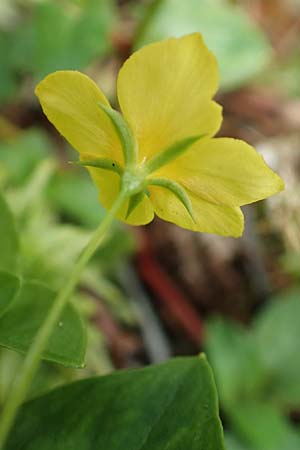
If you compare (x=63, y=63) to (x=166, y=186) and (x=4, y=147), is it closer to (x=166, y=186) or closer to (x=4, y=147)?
(x=4, y=147)

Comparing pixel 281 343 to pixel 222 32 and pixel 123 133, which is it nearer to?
pixel 222 32

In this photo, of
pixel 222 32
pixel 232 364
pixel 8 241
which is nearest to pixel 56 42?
pixel 222 32

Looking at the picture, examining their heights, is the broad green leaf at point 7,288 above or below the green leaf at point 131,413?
above

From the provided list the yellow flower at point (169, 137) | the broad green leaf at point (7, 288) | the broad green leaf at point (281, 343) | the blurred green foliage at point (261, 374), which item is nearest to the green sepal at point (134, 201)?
the yellow flower at point (169, 137)

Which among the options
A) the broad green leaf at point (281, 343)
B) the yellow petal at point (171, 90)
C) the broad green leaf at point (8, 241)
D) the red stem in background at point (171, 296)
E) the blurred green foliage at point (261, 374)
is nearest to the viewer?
the yellow petal at point (171, 90)

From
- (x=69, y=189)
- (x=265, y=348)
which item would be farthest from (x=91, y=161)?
(x=265, y=348)

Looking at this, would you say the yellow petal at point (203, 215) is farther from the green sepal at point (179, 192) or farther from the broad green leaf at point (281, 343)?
the broad green leaf at point (281, 343)
